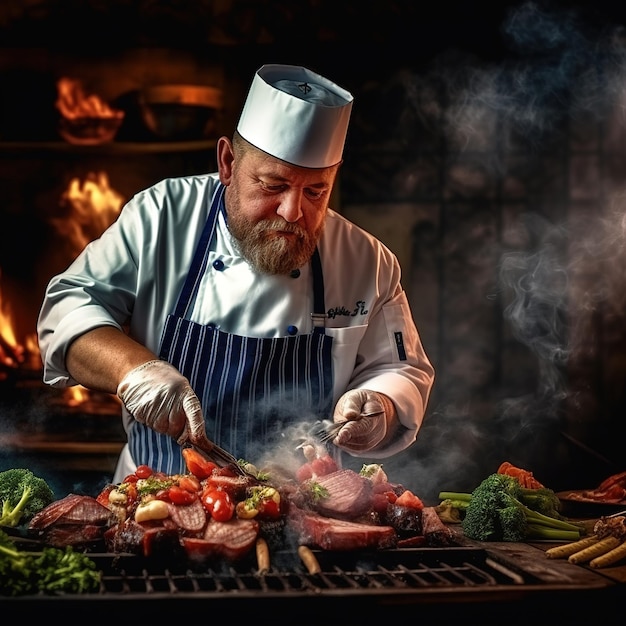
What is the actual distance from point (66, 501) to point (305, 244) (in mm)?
1516

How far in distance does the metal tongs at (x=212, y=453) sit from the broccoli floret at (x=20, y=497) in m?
0.59

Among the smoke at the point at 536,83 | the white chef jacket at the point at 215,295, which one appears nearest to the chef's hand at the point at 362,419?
the white chef jacket at the point at 215,295

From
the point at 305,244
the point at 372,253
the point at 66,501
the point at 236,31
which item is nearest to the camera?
the point at 66,501

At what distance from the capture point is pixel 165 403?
345 cm

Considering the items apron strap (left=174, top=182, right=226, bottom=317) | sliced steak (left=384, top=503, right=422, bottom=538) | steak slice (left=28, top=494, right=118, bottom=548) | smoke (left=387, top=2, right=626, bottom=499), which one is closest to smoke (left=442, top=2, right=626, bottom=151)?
smoke (left=387, top=2, right=626, bottom=499)

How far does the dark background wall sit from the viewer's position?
6410mm

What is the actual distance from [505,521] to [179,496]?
1.27m

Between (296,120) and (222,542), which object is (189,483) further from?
(296,120)

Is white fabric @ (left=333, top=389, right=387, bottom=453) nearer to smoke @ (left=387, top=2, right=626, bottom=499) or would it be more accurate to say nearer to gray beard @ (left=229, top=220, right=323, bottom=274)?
gray beard @ (left=229, top=220, right=323, bottom=274)

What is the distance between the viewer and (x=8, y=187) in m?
6.75

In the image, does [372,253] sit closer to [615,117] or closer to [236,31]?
[236,31]

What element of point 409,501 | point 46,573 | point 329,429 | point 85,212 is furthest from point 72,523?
point 85,212

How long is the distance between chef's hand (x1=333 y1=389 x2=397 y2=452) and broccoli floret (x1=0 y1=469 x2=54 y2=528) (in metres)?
1.18

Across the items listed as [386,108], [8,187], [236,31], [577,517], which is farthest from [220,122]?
[577,517]
